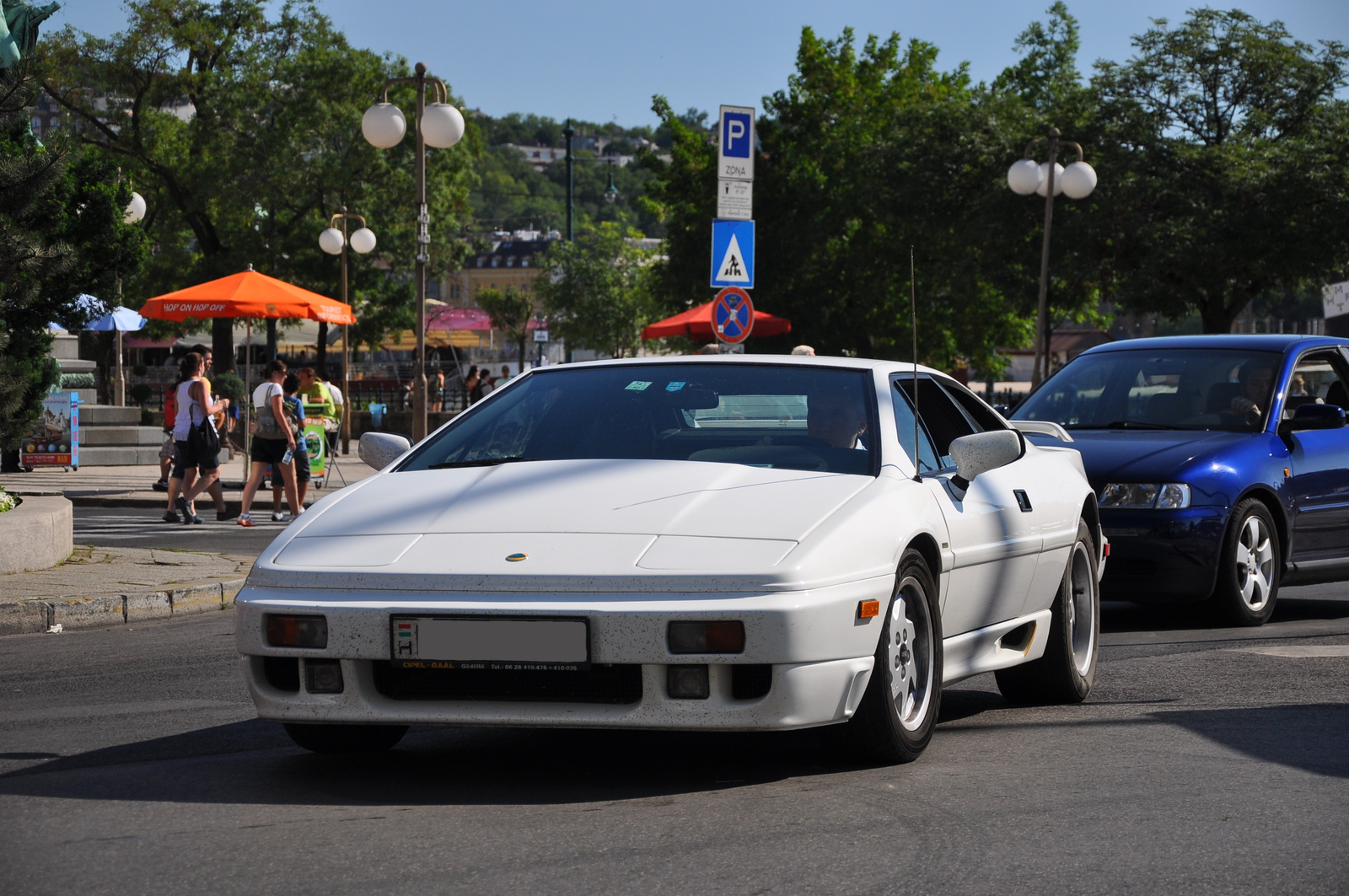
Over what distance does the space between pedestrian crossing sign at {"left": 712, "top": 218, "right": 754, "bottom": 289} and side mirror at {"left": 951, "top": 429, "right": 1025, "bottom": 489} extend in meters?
9.79

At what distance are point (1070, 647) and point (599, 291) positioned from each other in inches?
3083

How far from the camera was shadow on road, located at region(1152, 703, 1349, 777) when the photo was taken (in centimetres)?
529

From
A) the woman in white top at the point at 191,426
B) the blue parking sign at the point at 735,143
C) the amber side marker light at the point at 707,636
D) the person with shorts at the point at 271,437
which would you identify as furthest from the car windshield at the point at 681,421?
the woman in white top at the point at 191,426

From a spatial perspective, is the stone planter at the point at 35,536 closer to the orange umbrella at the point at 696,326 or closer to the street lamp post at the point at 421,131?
the street lamp post at the point at 421,131

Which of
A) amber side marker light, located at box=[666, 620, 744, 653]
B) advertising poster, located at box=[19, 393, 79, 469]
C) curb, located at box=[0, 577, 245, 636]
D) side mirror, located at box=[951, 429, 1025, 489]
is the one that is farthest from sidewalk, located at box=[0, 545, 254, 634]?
advertising poster, located at box=[19, 393, 79, 469]

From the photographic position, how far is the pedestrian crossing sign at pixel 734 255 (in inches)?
599

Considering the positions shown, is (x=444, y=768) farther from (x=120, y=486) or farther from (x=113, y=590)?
(x=120, y=486)

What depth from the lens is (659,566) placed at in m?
4.52

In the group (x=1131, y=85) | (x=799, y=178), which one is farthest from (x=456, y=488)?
(x=799, y=178)

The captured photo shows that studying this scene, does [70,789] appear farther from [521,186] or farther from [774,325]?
[521,186]

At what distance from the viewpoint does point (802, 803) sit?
179 inches

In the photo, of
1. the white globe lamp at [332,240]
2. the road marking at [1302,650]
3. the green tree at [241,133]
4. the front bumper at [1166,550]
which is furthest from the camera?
the green tree at [241,133]

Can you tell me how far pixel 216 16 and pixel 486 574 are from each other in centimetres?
4592

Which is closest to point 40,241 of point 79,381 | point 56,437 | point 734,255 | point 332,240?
point 734,255
